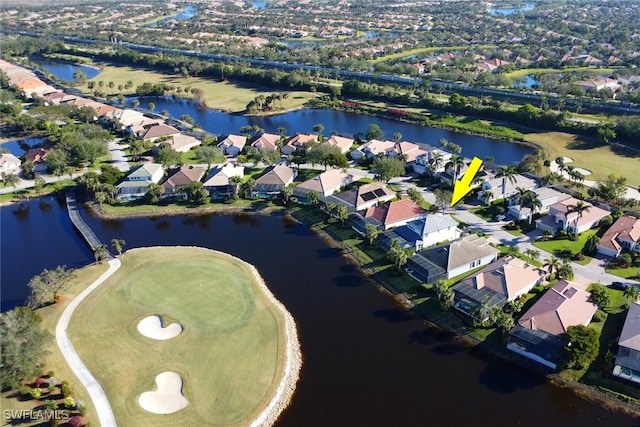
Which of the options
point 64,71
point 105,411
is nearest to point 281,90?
point 64,71

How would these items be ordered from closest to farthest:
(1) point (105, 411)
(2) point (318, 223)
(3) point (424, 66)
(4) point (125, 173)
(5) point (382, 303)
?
(1) point (105, 411) → (5) point (382, 303) → (2) point (318, 223) → (4) point (125, 173) → (3) point (424, 66)

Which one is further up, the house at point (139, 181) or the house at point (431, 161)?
the house at point (431, 161)

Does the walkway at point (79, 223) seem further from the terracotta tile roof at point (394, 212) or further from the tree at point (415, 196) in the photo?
the tree at point (415, 196)

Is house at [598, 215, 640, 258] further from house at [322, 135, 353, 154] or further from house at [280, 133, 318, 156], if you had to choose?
house at [280, 133, 318, 156]

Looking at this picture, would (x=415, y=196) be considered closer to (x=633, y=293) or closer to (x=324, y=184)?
(x=324, y=184)

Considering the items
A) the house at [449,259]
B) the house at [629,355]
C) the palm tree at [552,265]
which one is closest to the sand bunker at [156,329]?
the house at [449,259]

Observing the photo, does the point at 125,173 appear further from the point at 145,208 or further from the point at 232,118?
the point at 232,118

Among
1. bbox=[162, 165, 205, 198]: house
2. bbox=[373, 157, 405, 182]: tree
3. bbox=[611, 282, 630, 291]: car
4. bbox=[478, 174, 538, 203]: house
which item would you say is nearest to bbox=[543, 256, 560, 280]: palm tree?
bbox=[611, 282, 630, 291]: car
